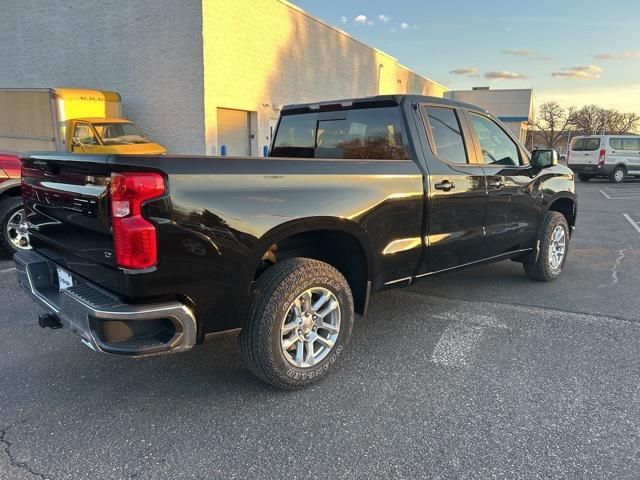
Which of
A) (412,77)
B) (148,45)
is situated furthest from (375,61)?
(148,45)

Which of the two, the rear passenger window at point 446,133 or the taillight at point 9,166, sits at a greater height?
the rear passenger window at point 446,133

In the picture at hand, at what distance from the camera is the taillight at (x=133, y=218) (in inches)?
92.6

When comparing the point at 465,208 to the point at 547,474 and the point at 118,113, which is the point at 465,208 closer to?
the point at 547,474

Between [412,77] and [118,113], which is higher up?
[412,77]

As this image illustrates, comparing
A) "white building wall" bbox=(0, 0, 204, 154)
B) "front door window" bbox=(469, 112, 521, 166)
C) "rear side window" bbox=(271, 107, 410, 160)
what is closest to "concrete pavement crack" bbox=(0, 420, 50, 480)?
"rear side window" bbox=(271, 107, 410, 160)

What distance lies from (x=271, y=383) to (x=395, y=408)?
2.48 feet

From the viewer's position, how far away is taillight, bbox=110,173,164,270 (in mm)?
2352

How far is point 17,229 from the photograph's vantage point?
5.99 meters

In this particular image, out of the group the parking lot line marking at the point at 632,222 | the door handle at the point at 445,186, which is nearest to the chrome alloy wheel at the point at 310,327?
the door handle at the point at 445,186

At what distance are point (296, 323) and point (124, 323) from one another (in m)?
1.04

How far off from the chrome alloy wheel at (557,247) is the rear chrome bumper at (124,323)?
433 centimetres

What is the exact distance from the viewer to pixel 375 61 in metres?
29.2

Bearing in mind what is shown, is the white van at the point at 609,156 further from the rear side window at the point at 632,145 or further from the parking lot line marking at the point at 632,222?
the parking lot line marking at the point at 632,222

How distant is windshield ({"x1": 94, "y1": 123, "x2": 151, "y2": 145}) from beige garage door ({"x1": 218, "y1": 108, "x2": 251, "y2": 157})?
154 inches
